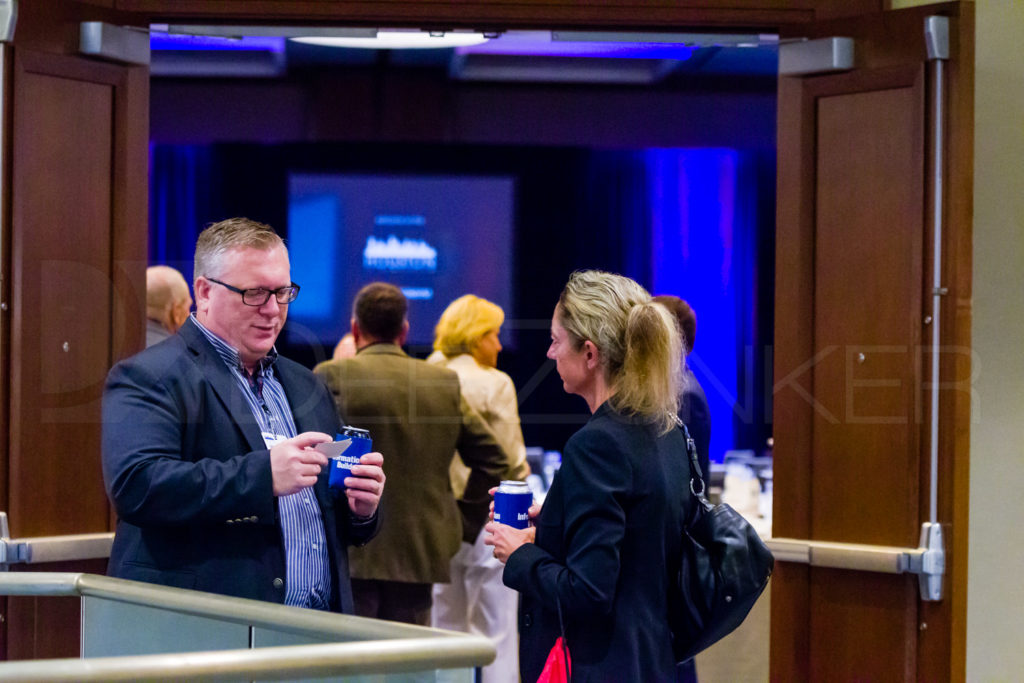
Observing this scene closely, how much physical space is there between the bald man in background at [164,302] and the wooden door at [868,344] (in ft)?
6.90

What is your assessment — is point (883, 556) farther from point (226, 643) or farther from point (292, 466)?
point (226, 643)

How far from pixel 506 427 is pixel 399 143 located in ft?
13.3

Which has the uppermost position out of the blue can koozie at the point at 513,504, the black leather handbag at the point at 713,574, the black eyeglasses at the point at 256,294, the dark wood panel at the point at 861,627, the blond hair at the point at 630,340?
the black eyeglasses at the point at 256,294

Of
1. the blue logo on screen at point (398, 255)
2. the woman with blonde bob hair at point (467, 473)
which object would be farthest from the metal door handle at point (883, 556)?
the blue logo on screen at point (398, 255)

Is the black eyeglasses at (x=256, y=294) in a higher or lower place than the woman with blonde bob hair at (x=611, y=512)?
higher

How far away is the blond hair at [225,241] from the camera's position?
2.33 meters

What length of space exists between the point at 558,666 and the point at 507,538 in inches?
9.8

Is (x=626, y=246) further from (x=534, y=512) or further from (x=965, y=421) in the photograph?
(x=534, y=512)

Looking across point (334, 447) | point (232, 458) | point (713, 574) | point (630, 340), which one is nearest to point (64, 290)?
point (232, 458)

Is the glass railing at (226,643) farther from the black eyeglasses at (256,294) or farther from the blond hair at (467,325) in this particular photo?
the blond hair at (467,325)

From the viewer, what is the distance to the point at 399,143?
315 inches

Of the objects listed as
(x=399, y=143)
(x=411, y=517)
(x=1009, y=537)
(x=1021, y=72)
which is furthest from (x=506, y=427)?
(x=399, y=143)

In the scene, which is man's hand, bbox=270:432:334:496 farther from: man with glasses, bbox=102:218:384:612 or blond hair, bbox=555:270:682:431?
blond hair, bbox=555:270:682:431

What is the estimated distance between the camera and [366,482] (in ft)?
7.27
